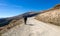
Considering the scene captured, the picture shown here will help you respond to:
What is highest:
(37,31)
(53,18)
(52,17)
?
(52,17)

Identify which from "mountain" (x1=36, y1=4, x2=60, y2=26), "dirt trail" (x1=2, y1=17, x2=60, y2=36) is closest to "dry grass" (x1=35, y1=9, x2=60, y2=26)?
"mountain" (x1=36, y1=4, x2=60, y2=26)

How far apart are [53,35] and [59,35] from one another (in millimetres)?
540

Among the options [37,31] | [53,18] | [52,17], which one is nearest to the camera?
[37,31]

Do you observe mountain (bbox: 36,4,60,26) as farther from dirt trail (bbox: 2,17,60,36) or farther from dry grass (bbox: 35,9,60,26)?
dirt trail (bbox: 2,17,60,36)

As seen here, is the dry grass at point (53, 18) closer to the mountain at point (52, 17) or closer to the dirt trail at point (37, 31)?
the mountain at point (52, 17)

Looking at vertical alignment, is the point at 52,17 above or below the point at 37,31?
above

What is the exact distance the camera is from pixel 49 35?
12352 millimetres

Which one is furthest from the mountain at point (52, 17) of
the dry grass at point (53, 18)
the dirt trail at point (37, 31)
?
the dirt trail at point (37, 31)

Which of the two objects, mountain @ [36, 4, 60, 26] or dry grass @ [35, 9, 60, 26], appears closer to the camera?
dry grass @ [35, 9, 60, 26]

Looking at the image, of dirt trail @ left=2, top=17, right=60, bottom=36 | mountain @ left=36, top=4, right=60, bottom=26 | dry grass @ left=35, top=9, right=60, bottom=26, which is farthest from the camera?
mountain @ left=36, top=4, right=60, bottom=26

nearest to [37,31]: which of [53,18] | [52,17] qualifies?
[53,18]

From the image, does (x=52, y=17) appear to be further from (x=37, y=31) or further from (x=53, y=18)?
(x=37, y=31)

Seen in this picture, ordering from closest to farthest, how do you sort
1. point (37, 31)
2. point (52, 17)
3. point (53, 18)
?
1. point (37, 31)
2. point (53, 18)
3. point (52, 17)

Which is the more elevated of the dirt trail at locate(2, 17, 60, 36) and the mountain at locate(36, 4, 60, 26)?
the mountain at locate(36, 4, 60, 26)
